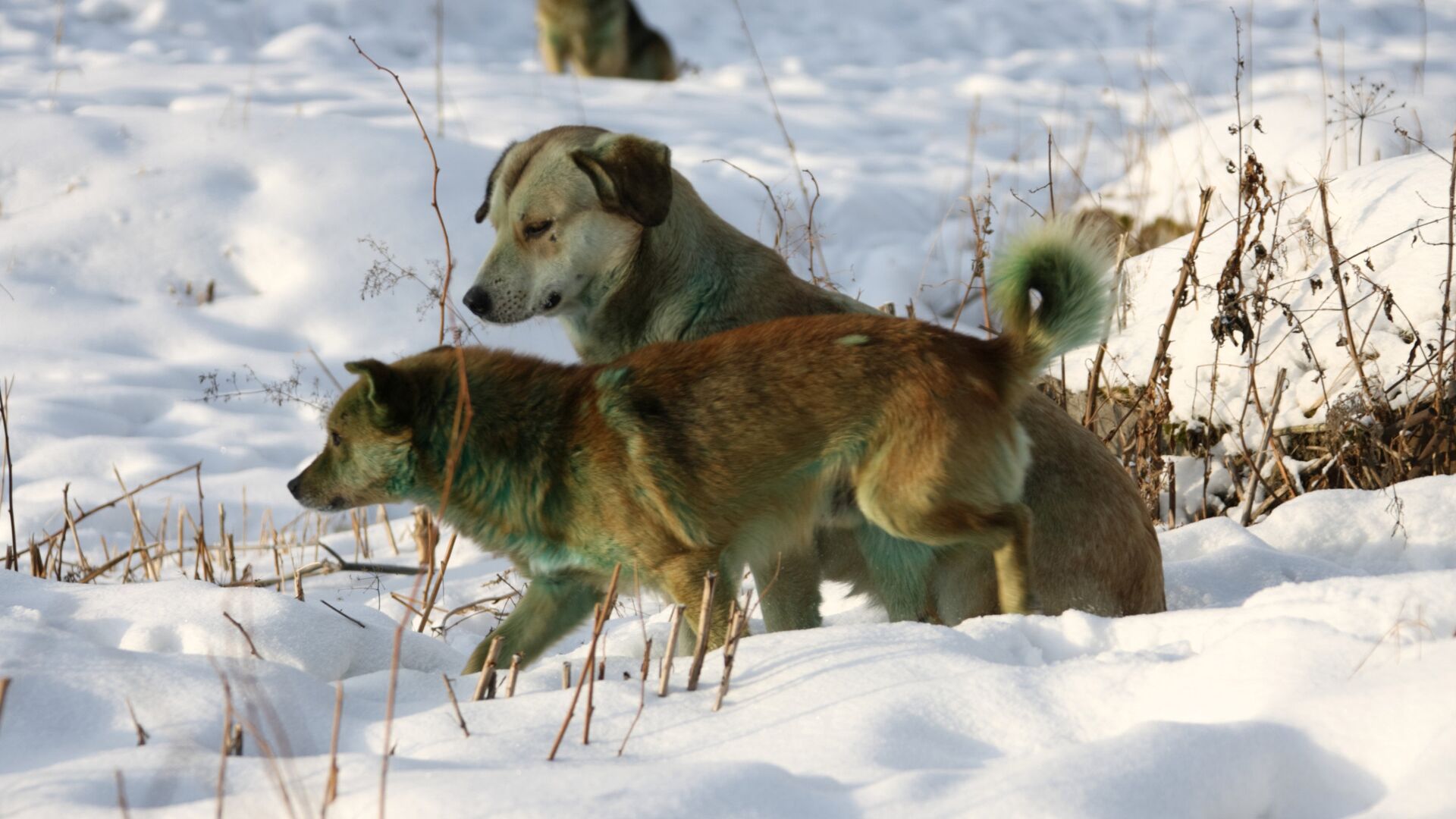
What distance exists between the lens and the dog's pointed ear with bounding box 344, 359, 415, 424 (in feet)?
12.3

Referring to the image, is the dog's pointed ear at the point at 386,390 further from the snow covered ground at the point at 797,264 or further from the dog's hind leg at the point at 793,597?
the dog's hind leg at the point at 793,597

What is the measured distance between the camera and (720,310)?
4.51 m

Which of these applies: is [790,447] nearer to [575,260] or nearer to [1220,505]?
[575,260]

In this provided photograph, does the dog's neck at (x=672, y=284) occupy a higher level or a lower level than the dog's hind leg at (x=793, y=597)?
higher

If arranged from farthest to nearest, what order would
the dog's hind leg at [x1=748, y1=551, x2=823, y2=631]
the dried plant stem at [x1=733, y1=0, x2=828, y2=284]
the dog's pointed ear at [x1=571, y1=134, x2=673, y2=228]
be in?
the dried plant stem at [x1=733, y1=0, x2=828, y2=284], the dog's pointed ear at [x1=571, y1=134, x2=673, y2=228], the dog's hind leg at [x1=748, y1=551, x2=823, y2=631]

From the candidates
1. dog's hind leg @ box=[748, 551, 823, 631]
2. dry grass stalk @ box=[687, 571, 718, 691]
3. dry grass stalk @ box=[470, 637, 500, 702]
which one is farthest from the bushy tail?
dry grass stalk @ box=[470, 637, 500, 702]

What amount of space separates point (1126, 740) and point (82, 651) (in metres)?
2.13

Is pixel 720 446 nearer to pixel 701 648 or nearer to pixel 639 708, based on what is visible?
pixel 701 648

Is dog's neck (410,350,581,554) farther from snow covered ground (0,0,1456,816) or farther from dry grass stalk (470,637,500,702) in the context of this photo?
dry grass stalk (470,637,500,702)

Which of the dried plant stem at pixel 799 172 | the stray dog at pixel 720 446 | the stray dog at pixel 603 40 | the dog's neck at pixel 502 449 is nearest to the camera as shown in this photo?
the stray dog at pixel 720 446

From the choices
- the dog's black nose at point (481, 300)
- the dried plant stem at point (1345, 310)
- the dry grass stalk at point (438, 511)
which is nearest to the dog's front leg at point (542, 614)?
the dry grass stalk at point (438, 511)

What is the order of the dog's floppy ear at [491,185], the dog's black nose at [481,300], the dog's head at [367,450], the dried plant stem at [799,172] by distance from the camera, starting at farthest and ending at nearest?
the dried plant stem at [799,172] < the dog's floppy ear at [491,185] < the dog's black nose at [481,300] < the dog's head at [367,450]

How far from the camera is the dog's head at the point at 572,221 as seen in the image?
Answer: 448 centimetres

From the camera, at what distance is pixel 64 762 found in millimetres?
2496
